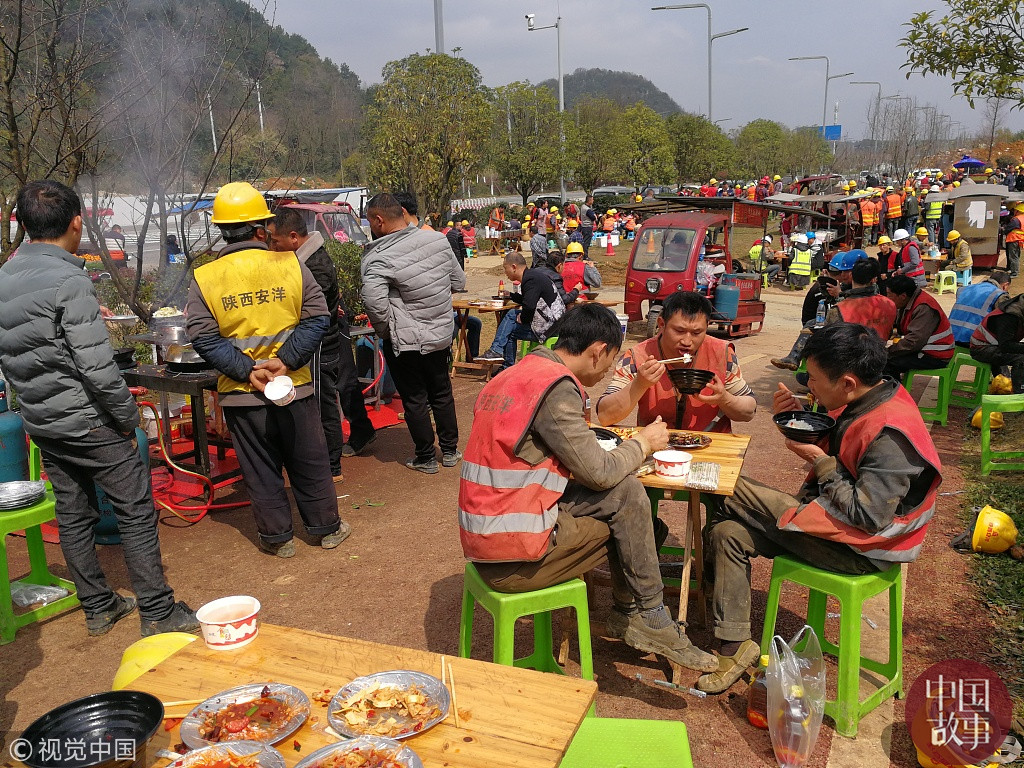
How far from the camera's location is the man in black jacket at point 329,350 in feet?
17.9

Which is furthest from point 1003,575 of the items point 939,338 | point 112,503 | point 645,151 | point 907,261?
point 645,151

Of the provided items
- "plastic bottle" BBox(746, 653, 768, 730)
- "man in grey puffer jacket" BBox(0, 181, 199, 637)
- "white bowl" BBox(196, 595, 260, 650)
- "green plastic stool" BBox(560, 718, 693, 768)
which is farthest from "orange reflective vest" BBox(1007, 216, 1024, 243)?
"white bowl" BBox(196, 595, 260, 650)

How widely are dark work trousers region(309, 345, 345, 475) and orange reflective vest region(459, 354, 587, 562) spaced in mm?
3109

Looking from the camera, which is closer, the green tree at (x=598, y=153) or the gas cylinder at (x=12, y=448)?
the gas cylinder at (x=12, y=448)

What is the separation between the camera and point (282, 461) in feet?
16.1

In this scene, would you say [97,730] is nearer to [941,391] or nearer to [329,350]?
[329,350]

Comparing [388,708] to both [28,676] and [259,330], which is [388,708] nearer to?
[28,676]

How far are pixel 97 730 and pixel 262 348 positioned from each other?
2.99 metres

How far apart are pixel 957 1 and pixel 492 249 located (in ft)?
64.8

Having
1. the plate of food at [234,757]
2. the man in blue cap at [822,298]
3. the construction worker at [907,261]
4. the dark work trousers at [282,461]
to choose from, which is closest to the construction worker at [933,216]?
the construction worker at [907,261]

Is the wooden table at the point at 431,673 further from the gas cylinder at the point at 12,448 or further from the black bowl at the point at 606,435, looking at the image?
the gas cylinder at the point at 12,448

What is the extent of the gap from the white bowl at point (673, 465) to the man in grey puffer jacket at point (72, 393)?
2494 millimetres

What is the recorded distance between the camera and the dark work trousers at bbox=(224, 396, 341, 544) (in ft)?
15.3

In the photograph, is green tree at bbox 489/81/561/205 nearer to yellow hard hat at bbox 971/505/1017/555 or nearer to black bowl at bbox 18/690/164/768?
yellow hard hat at bbox 971/505/1017/555
